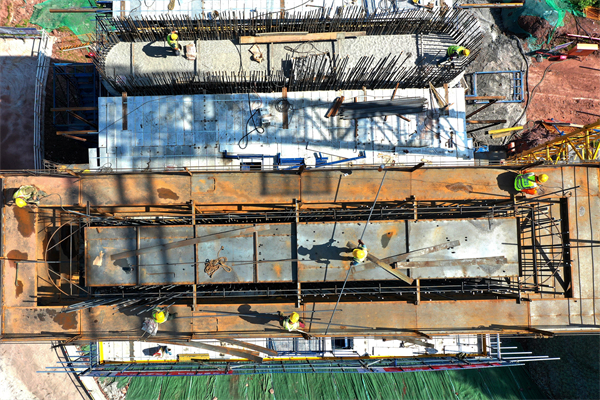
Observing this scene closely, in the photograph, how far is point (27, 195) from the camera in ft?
35.0

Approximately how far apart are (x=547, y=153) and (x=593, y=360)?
453 inches

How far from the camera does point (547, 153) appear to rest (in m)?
15.3

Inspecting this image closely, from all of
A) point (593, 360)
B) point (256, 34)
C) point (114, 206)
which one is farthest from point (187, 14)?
point (593, 360)

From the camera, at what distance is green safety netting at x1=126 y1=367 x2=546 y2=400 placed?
17.4 metres

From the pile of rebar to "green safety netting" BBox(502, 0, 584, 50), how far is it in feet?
31.0

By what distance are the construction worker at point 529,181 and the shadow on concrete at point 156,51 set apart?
605 inches

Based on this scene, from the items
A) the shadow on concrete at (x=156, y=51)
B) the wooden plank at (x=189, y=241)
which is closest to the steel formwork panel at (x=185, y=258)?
the wooden plank at (x=189, y=241)

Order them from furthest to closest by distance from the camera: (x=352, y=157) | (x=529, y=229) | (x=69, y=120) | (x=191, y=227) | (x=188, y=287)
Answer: (x=69, y=120)
(x=352, y=157)
(x=188, y=287)
(x=529, y=229)
(x=191, y=227)

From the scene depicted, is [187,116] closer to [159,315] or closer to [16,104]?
[159,315]

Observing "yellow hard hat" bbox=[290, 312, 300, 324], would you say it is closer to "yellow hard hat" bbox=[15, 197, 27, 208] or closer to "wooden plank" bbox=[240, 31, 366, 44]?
"yellow hard hat" bbox=[15, 197, 27, 208]

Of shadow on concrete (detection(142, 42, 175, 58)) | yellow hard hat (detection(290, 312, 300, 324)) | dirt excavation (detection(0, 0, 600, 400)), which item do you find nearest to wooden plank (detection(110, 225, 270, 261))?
dirt excavation (detection(0, 0, 600, 400))

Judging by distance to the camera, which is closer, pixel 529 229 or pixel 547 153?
pixel 529 229

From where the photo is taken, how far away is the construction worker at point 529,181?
35.0 ft

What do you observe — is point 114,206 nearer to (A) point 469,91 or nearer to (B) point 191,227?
(B) point 191,227
